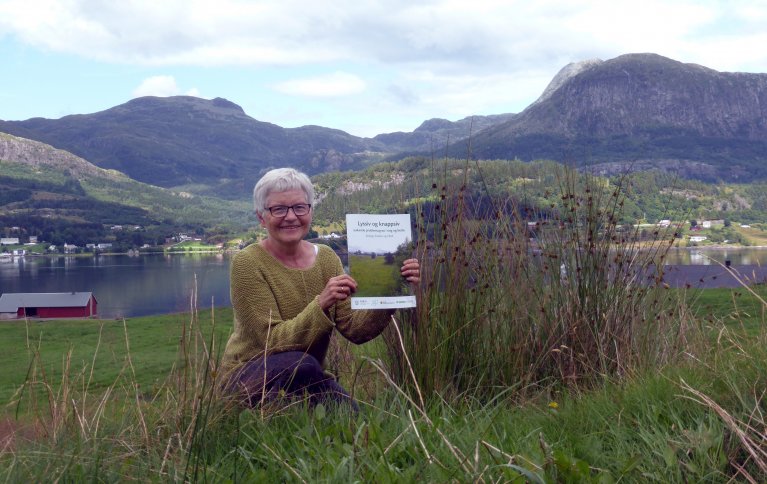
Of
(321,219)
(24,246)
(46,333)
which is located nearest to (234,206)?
(24,246)

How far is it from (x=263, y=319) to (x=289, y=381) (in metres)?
0.37

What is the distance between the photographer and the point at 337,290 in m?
3.11

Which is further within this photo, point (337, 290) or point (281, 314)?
point (281, 314)

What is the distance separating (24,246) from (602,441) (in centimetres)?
13691

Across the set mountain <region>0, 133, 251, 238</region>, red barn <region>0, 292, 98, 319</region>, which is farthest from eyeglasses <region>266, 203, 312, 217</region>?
mountain <region>0, 133, 251, 238</region>

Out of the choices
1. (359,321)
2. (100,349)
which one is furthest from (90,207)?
(359,321)

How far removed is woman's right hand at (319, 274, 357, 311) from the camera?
122 inches

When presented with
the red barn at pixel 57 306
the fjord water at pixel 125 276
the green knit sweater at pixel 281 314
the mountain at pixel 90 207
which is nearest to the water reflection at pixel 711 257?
the fjord water at pixel 125 276

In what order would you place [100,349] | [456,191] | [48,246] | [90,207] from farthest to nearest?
[90,207], [48,246], [100,349], [456,191]

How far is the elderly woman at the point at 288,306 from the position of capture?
3182 millimetres

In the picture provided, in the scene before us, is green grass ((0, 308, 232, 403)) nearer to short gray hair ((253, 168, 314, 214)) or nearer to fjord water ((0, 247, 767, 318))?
short gray hair ((253, 168, 314, 214))

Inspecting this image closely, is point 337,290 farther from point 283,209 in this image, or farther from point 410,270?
point 283,209

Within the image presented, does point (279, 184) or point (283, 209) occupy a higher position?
point (279, 184)

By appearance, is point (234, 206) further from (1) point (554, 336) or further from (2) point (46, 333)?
(1) point (554, 336)
